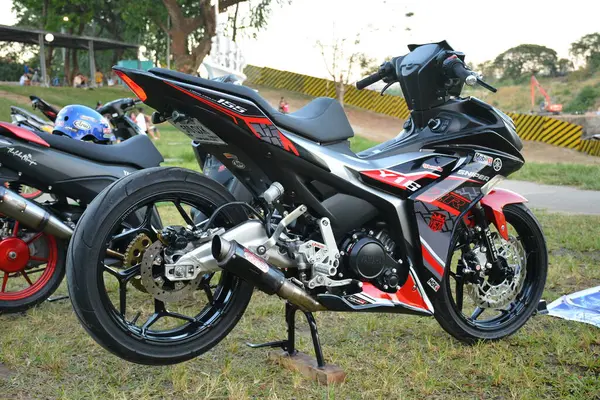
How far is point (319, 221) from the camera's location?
283 cm

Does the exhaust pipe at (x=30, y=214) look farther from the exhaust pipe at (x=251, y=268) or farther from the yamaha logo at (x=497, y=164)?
the yamaha logo at (x=497, y=164)

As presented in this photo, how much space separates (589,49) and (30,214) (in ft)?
187

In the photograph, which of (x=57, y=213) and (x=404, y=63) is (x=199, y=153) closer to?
(x=57, y=213)

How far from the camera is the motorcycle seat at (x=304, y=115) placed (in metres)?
2.58

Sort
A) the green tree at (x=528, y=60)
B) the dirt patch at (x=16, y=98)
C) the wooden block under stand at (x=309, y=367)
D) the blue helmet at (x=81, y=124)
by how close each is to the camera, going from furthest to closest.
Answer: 1. the green tree at (x=528, y=60)
2. the dirt patch at (x=16, y=98)
3. the blue helmet at (x=81, y=124)
4. the wooden block under stand at (x=309, y=367)

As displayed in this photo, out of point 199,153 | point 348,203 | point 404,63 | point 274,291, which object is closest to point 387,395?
point 274,291

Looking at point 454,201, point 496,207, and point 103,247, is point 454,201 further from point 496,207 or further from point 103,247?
point 103,247

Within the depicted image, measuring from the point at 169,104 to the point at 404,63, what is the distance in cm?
139

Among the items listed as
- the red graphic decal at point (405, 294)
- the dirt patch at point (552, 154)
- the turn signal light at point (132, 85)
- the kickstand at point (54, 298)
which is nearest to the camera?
the turn signal light at point (132, 85)

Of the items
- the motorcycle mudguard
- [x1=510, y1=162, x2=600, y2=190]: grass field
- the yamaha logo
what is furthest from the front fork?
[x1=510, y1=162, x2=600, y2=190]: grass field

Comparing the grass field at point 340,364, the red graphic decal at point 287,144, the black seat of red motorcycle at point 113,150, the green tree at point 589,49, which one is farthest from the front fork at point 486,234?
the green tree at point 589,49

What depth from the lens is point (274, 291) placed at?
2.65m

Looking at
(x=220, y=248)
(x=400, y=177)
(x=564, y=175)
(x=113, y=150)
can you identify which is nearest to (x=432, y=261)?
(x=400, y=177)

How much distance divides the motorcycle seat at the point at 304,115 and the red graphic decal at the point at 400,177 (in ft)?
0.72
